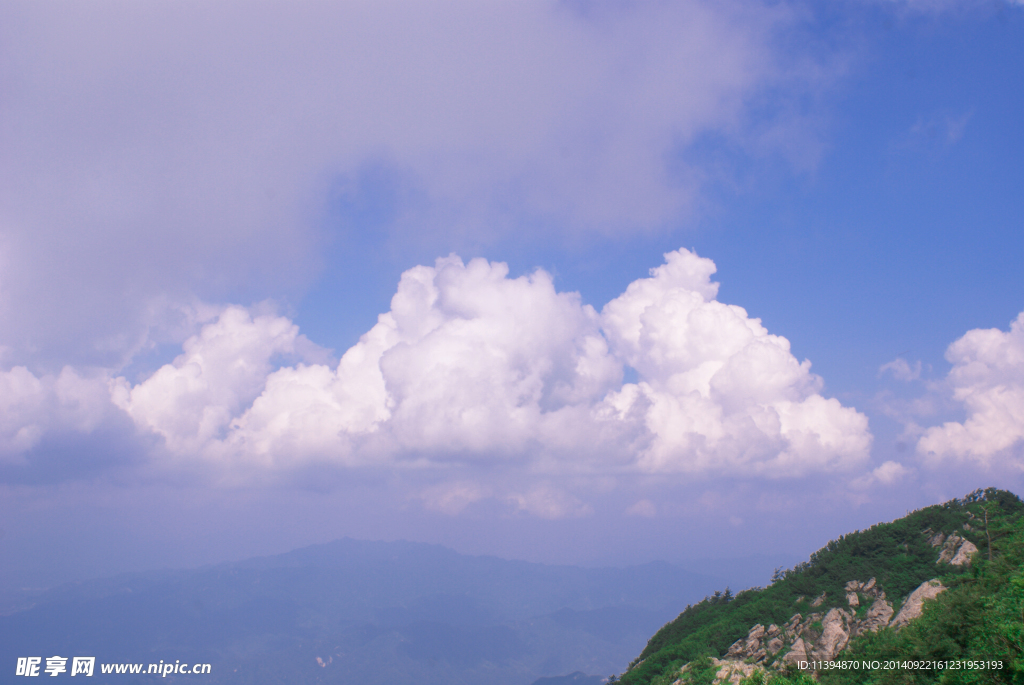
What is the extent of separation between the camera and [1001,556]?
172 ft

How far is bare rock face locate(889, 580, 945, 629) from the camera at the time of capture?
55.1 meters

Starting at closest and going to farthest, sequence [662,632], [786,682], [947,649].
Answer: [947,649] → [786,682] → [662,632]

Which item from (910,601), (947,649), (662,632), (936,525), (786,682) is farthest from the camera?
(662,632)

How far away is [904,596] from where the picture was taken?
59.9 m

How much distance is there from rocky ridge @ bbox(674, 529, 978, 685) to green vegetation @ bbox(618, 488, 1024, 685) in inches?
45.5

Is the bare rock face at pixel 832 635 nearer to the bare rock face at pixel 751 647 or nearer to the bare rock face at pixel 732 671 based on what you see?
the bare rock face at pixel 751 647

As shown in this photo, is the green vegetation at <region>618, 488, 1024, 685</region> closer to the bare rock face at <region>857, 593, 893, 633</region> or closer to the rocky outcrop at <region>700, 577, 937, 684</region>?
the rocky outcrop at <region>700, 577, 937, 684</region>

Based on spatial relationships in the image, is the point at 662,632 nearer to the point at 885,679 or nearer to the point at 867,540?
the point at 867,540

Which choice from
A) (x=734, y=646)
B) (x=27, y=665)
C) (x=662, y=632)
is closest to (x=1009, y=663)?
(x=734, y=646)

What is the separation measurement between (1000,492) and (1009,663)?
179 feet

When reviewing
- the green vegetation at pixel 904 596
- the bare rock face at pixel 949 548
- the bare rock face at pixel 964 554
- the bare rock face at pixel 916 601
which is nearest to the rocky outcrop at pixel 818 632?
the bare rock face at pixel 916 601

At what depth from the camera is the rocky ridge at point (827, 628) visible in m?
56.6

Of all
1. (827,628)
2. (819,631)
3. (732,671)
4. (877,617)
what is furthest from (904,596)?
(732,671)

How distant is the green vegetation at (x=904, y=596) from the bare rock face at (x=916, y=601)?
147 cm
